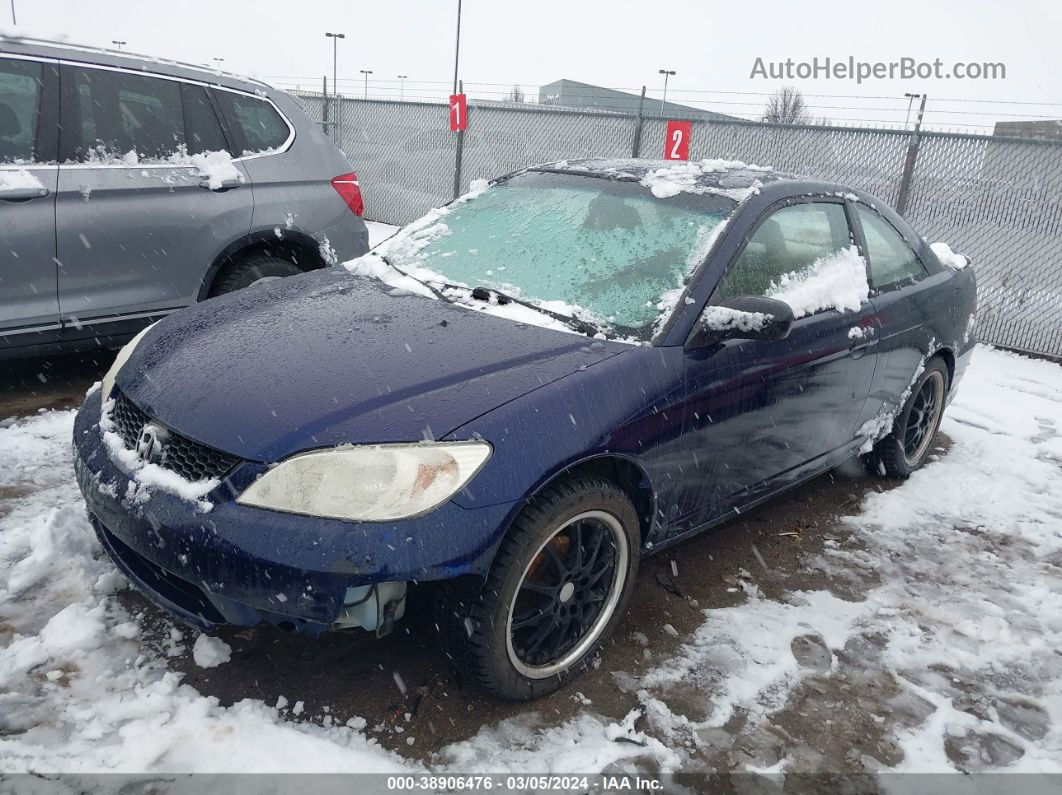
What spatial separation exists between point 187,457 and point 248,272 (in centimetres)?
272

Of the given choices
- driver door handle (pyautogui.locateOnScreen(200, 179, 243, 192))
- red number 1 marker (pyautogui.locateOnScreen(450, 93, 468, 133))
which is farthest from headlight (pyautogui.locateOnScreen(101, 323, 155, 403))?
red number 1 marker (pyautogui.locateOnScreen(450, 93, 468, 133))

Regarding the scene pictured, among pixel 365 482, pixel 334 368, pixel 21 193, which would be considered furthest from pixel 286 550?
pixel 21 193

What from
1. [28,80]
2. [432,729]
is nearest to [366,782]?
[432,729]

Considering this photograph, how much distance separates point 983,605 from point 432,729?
237 cm

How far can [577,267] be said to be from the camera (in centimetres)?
293

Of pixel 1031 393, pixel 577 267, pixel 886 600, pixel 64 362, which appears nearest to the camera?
pixel 577 267

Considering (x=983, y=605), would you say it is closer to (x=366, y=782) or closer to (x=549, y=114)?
(x=366, y=782)

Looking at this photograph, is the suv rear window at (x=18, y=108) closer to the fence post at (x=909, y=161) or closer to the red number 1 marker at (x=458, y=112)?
the fence post at (x=909, y=161)

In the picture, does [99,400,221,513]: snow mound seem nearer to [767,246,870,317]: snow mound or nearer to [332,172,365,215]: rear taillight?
[767,246,870,317]: snow mound

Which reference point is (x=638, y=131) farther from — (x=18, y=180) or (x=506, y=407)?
(x=506, y=407)

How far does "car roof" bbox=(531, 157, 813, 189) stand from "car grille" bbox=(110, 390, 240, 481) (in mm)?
2064

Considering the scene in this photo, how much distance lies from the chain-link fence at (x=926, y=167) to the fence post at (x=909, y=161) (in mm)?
15

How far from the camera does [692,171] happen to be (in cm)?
335

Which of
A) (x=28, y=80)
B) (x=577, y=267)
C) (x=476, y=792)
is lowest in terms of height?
(x=476, y=792)
